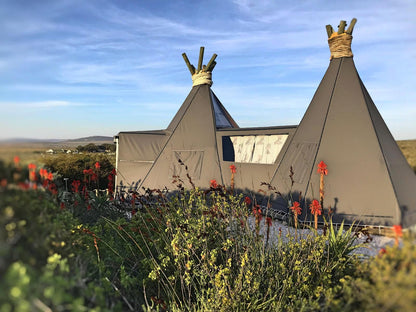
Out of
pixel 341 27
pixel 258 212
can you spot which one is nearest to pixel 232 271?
pixel 258 212

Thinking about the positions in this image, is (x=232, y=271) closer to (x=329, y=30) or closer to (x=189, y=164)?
(x=189, y=164)

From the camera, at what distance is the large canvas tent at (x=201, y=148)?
716 cm

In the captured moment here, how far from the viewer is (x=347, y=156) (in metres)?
5.57

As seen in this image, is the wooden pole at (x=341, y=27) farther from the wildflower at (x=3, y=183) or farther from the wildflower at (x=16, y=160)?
the wildflower at (x=3, y=183)

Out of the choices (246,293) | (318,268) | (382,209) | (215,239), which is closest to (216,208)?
(215,239)

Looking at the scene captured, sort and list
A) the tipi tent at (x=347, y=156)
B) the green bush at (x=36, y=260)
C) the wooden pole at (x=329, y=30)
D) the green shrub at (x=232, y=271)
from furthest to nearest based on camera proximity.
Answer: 1. the wooden pole at (x=329, y=30)
2. the tipi tent at (x=347, y=156)
3. the green shrub at (x=232, y=271)
4. the green bush at (x=36, y=260)

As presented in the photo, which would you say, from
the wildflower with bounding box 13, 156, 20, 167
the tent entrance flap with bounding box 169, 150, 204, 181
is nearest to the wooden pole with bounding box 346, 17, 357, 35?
the tent entrance flap with bounding box 169, 150, 204, 181

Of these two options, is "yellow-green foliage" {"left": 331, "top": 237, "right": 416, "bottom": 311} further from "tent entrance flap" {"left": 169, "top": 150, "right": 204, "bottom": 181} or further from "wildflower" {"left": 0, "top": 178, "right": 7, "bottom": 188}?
"tent entrance flap" {"left": 169, "top": 150, "right": 204, "bottom": 181}

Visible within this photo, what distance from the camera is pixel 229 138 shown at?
8.87m

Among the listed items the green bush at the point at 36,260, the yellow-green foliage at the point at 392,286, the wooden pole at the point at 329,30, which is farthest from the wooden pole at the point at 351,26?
the green bush at the point at 36,260

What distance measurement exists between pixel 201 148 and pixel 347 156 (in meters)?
3.25

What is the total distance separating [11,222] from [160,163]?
6.70 meters

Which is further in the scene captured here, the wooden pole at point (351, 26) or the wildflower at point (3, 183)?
the wooden pole at point (351, 26)

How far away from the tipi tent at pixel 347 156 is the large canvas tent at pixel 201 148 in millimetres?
691
